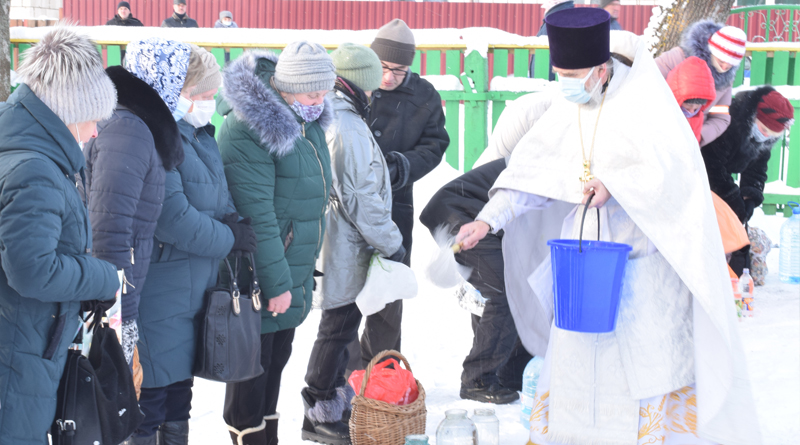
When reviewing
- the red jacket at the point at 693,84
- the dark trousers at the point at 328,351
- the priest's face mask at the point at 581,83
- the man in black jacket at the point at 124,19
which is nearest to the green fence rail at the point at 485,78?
the red jacket at the point at 693,84

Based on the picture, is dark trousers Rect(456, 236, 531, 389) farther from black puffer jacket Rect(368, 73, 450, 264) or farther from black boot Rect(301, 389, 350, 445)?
black boot Rect(301, 389, 350, 445)

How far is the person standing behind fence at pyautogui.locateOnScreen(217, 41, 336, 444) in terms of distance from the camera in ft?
10.3

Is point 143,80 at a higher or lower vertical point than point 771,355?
higher

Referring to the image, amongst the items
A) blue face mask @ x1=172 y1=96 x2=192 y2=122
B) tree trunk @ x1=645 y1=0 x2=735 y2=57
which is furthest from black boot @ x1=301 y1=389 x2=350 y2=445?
tree trunk @ x1=645 y1=0 x2=735 y2=57

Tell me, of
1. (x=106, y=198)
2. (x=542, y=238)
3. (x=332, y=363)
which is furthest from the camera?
(x=332, y=363)

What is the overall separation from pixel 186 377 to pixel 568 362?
4.93 ft

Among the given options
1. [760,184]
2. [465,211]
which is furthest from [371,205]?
[760,184]

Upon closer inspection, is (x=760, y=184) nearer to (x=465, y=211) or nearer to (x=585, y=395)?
(x=465, y=211)

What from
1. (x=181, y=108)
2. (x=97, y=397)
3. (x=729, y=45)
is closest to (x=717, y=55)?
(x=729, y=45)

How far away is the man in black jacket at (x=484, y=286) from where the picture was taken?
14.3ft

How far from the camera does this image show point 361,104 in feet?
12.6

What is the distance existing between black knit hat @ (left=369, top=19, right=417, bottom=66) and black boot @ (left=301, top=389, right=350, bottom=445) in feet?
6.82

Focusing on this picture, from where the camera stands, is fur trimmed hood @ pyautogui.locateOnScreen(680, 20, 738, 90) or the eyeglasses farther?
fur trimmed hood @ pyautogui.locateOnScreen(680, 20, 738, 90)

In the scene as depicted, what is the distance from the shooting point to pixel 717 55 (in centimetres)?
562
